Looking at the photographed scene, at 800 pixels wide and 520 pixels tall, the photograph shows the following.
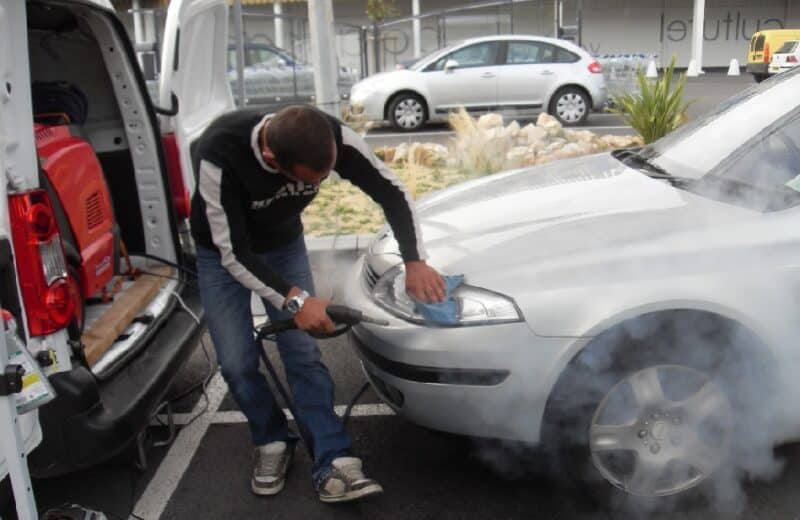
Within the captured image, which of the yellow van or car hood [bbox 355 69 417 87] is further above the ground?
the yellow van

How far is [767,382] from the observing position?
2.52m

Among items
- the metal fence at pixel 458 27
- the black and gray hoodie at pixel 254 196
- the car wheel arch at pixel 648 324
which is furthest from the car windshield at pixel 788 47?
the black and gray hoodie at pixel 254 196

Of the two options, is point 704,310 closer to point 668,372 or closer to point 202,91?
point 668,372

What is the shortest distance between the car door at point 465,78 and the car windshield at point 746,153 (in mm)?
9627

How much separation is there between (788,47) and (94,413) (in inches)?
733

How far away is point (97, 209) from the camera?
325 cm

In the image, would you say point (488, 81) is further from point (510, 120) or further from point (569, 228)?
point (569, 228)

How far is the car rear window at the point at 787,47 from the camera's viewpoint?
1753cm

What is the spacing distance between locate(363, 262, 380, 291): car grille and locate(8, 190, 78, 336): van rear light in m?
1.07

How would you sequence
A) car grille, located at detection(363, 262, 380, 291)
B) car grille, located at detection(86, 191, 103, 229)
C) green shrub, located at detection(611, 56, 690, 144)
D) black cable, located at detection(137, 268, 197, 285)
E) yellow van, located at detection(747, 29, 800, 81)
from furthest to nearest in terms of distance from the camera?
yellow van, located at detection(747, 29, 800, 81)
green shrub, located at detection(611, 56, 690, 144)
black cable, located at detection(137, 268, 197, 285)
car grille, located at detection(86, 191, 103, 229)
car grille, located at detection(363, 262, 380, 291)

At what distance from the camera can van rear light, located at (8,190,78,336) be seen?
228 centimetres

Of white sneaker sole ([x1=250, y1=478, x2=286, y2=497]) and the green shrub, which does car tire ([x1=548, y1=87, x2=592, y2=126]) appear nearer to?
the green shrub

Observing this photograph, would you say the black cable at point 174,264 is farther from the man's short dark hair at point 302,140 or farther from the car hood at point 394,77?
the car hood at point 394,77

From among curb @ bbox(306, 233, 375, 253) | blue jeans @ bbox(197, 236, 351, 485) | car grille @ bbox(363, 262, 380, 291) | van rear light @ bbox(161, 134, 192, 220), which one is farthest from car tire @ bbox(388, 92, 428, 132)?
Result: blue jeans @ bbox(197, 236, 351, 485)
